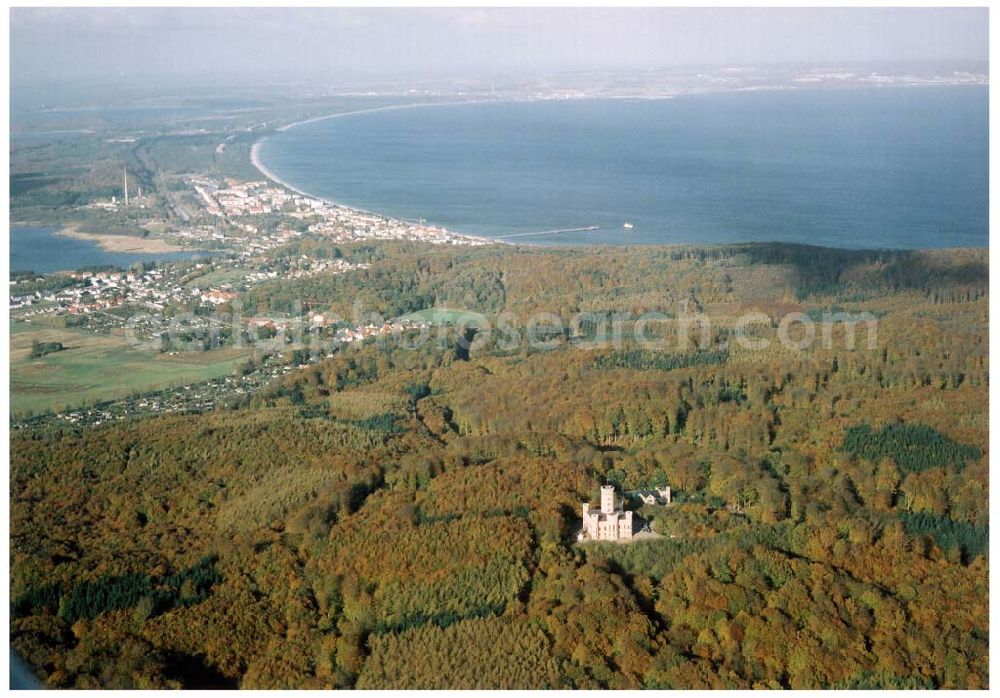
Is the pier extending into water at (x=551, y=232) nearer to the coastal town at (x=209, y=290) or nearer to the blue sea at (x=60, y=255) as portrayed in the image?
the coastal town at (x=209, y=290)

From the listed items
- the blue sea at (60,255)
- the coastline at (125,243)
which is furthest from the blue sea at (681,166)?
the blue sea at (60,255)

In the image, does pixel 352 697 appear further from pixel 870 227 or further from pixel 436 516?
pixel 870 227

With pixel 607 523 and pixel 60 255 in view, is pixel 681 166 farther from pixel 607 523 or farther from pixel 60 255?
pixel 607 523

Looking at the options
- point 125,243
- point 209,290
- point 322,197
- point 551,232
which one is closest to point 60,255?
point 125,243

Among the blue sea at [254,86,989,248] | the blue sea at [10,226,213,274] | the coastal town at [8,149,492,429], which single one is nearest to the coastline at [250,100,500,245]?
the coastal town at [8,149,492,429]

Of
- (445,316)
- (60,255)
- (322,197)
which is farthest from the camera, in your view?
(322,197)

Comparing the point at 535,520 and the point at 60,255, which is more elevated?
the point at 60,255
